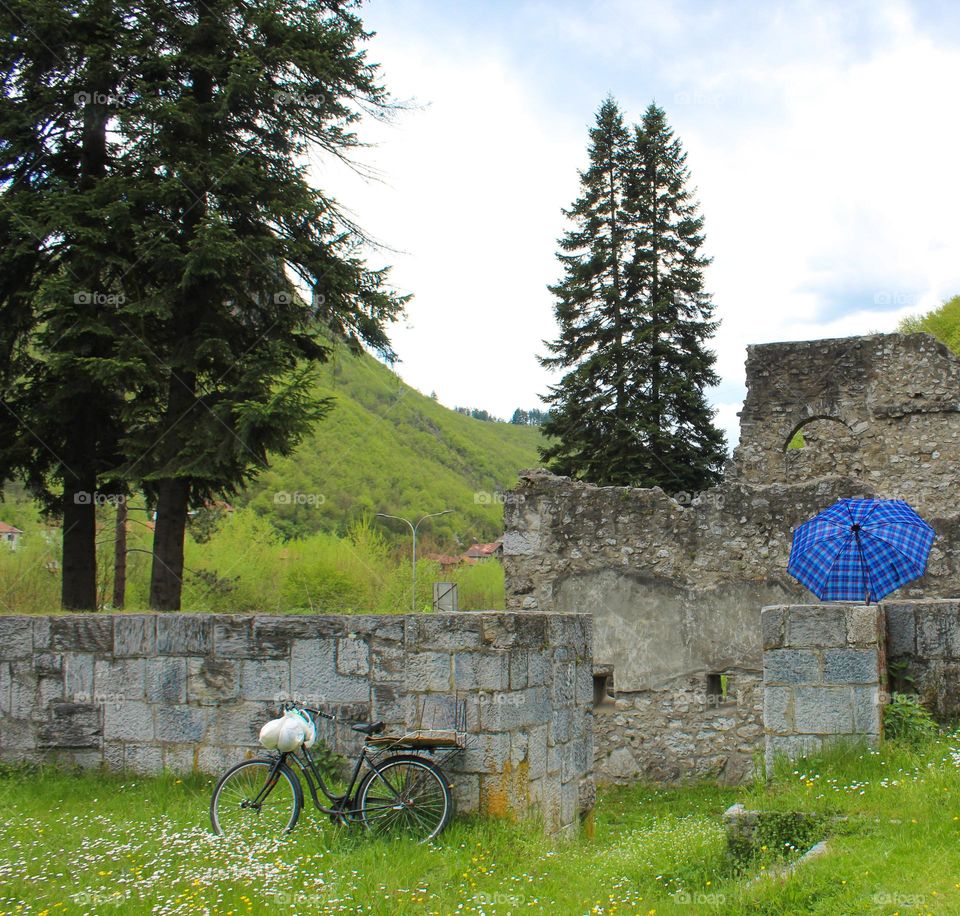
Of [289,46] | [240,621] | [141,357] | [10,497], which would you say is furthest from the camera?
[10,497]

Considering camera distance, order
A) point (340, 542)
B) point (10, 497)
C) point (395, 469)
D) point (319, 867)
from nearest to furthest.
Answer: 1. point (319, 867)
2. point (340, 542)
3. point (10, 497)
4. point (395, 469)

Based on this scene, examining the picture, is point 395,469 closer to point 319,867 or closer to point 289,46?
point 289,46

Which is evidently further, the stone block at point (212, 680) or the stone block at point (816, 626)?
the stone block at point (212, 680)

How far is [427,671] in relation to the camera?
20.7ft

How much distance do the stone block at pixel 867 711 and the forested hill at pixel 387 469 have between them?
36.8m

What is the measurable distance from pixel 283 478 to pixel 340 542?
17.0 metres

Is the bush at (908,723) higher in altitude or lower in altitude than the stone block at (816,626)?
lower

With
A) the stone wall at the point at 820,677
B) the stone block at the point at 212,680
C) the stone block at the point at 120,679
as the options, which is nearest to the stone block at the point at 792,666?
the stone wall at the point at 820,677

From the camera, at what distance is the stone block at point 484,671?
613cm

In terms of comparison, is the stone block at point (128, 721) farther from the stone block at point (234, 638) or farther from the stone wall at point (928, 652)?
the stone wall at point (928, 652)

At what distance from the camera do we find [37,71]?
15.2 m

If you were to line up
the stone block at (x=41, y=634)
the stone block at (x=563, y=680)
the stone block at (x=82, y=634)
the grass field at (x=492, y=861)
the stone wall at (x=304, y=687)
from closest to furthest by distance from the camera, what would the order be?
the grass field at (x=492, y=861), the stone wall at (x=304, y=687), the stone block at (x=563, y=680), the stone block at (x=82, y=634), the stone block at (x=41, y=634)

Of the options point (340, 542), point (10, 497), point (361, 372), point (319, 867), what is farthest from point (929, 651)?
point (361, 372)

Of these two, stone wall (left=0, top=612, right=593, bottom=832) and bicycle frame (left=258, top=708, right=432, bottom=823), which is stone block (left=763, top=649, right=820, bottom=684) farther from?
bicycle frame (left=258, top=708, right=432, bottom=823)
